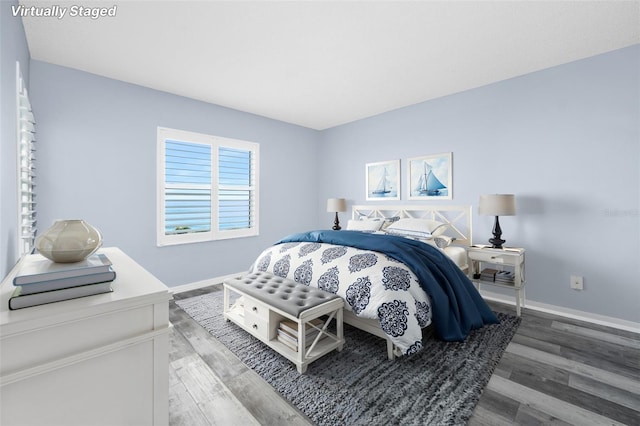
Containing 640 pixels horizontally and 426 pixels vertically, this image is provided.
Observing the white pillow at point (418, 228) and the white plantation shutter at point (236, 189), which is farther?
the white plantation shutter at point (236, 189)

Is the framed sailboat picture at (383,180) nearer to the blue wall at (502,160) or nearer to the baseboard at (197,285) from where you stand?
the blue wall at (502,160)

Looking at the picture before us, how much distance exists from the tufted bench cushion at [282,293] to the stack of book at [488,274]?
1.92 metres

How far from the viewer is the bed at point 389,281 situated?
1969 mm

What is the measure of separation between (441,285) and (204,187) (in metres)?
3.20

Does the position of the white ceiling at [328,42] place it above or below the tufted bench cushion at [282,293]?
above

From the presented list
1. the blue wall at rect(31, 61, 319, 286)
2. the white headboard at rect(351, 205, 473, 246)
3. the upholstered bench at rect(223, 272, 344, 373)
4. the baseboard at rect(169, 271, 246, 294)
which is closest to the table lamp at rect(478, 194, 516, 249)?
the white headboard at rect(351, 205, 473, 246)

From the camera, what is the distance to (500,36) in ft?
7.82

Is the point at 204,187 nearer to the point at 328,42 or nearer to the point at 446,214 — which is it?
the point at 328,42

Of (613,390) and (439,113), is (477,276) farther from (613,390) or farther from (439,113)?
(439,113)

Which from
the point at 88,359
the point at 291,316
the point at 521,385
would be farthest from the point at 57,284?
the point at 521,385

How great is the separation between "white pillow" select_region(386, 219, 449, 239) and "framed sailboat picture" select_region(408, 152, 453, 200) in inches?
16.8

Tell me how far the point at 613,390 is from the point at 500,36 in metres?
2.71

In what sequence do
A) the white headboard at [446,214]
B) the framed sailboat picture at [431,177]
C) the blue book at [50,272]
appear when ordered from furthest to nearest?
the framed sailboat picture at [431,177], the white headboard at [446,214], the blue book at [50,272]

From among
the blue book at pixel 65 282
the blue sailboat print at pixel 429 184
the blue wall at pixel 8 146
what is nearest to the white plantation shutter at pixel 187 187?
the blue wall at pixel 8 146
